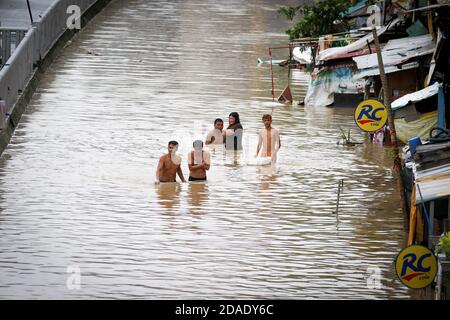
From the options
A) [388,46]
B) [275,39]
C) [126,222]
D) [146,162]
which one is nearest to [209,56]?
[275,39]

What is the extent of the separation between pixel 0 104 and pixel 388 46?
9729mm

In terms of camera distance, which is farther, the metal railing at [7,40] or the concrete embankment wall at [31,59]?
the metal railing at [7,40]

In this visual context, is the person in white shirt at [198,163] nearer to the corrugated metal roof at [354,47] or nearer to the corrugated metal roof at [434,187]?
the corrugated metal roof at [434,187]

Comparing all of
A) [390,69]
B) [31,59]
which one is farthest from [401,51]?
[31,59]

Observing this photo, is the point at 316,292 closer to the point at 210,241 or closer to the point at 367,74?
the point at 210,241

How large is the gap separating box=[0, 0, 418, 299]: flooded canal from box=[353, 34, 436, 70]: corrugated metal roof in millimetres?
1884

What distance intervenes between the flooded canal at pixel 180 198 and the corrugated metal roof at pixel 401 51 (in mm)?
1884

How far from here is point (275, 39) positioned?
46.4 meters

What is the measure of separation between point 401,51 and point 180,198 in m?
8.37

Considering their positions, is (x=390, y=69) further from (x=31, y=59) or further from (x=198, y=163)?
(x=31, y=59)

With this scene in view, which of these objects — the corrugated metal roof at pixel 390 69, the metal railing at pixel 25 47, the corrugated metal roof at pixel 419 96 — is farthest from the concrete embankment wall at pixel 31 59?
the corrugated metal roof at pixel 419 96

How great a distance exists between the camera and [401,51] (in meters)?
29.5

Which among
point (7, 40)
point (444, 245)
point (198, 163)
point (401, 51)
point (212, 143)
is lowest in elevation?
point (444, 245)

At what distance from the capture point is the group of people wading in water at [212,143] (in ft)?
80.7
